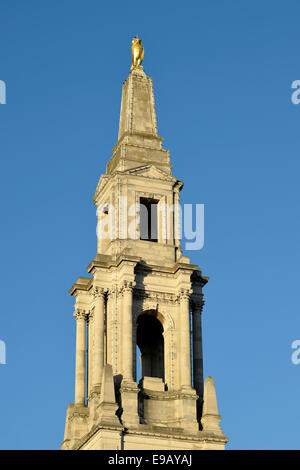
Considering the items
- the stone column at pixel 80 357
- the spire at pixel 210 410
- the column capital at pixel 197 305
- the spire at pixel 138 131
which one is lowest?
the spire at pixel 210 410

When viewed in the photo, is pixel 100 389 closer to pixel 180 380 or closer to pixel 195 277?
pixel 180 380

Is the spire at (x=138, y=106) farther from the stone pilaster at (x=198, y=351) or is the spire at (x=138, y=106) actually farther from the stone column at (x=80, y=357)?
the stone column at (x=80, y=357)

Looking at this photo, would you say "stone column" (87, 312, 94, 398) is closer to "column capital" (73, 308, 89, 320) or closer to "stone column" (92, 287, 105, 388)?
"column capital" (73, 308, 89, 320)

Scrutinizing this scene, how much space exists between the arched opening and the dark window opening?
A: 5646 mm

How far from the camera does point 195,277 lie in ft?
262

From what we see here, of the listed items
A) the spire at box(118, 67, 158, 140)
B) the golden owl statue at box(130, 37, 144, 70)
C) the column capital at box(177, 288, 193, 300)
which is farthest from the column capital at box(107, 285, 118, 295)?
the golden owl statue at box(130, 37, 144, 70)

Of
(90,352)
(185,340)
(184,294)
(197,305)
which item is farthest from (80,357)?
(197,305)

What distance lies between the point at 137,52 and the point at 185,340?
950 inches

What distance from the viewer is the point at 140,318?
80250 millimetres

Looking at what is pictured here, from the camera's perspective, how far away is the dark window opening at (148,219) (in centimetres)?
8169

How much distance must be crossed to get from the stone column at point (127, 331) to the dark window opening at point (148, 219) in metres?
6.12

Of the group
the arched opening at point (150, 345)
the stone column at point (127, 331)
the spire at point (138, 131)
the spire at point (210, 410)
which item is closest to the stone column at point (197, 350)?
the spire at point (210, 410)

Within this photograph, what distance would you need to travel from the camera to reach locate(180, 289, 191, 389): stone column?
75.2 metres

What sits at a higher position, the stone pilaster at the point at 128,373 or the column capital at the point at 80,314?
the column capital at the point at 80,314
